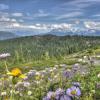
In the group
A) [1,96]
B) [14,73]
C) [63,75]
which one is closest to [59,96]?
[14,73]

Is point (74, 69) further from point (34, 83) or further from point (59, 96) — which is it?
point (59, 96)

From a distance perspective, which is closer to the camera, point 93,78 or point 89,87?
point 89,87

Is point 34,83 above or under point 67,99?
under

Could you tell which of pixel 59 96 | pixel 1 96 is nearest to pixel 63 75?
pixel 1 96

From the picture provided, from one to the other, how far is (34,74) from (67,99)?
524 cm

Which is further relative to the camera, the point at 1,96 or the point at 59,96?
the point at 1,96

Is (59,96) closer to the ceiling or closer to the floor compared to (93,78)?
closer to the ceiling

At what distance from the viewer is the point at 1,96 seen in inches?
272

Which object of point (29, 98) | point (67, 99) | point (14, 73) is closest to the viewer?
point (67, 99)

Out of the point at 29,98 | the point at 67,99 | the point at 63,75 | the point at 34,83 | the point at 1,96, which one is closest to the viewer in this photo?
the point at 67,99

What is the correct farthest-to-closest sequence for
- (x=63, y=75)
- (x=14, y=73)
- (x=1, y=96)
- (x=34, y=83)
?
(x=34, y=83)
(x=63, y=75)
(x=1, y=96)
(x=14, y=73)

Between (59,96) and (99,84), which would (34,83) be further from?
(59,96)

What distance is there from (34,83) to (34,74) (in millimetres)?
905

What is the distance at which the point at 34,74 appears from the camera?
10023 mm
